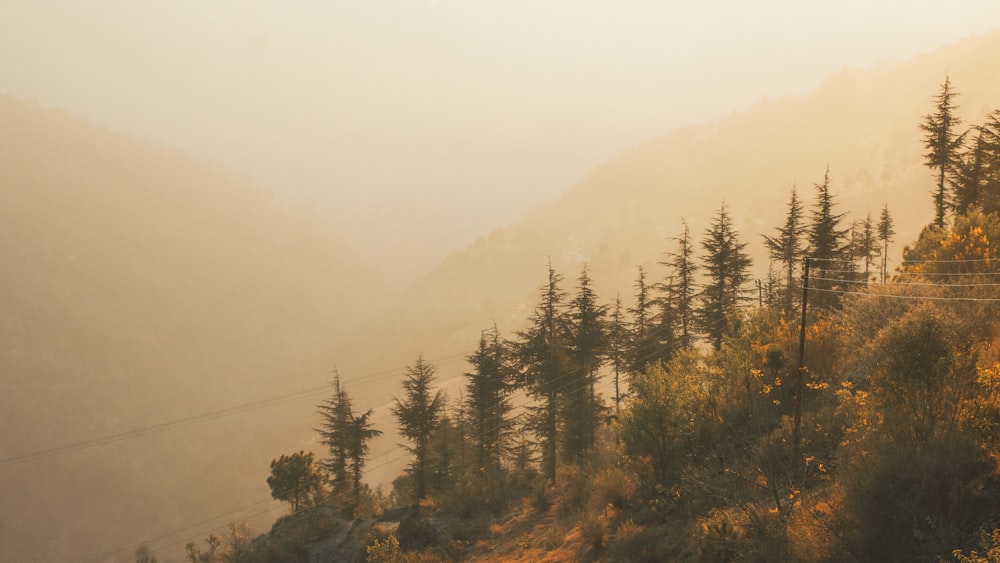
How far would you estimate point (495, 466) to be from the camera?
1751 inches

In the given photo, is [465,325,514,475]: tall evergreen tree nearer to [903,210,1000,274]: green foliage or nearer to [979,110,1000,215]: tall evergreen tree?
[903,210,1000,274]: green foliage

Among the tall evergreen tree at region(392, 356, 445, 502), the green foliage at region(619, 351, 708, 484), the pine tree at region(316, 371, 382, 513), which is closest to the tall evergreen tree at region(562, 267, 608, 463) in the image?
the tall evergreen tree at region(392, 356, 445, 502)

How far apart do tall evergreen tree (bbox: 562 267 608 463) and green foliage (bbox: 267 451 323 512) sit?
2389cm

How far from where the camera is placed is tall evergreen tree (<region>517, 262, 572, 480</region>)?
41.2m

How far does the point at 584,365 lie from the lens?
41844 millimetres

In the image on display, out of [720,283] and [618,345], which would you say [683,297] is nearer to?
[720,283]

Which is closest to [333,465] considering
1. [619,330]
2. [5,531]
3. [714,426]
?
[619,330]

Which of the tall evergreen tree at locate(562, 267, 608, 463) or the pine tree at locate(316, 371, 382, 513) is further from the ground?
the tall evergreen tree at locate(562, 267, 608, 463)

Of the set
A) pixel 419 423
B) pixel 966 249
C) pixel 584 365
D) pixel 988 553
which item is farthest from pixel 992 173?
pixel 419 423

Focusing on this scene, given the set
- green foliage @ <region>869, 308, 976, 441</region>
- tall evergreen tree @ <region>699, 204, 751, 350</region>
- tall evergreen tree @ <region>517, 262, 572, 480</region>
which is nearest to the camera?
green foliage @ <region>869, 308, 976, 441</region>

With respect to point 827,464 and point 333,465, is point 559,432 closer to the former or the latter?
point 333,465

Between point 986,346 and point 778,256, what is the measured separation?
24.5 metres

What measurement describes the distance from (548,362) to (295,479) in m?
25.8

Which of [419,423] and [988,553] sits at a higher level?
[988,553]
